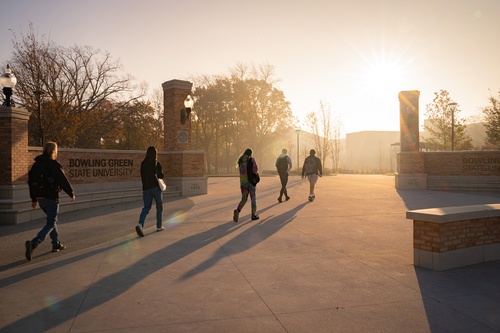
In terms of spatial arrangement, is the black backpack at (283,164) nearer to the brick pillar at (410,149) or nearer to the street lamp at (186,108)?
the street lamp at (186,108)

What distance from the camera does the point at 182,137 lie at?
15.9 metres

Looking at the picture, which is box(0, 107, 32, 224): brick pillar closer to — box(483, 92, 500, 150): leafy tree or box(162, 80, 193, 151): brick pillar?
box(162, 80, 193, 151): brick pillar

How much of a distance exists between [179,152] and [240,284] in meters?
12.0

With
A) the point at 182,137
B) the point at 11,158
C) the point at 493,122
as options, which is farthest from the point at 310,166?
the point at 493,122

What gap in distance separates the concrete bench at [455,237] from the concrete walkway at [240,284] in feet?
0.69

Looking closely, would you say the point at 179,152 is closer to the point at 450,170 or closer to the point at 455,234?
the point at 455,234

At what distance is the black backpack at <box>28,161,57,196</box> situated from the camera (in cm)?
571

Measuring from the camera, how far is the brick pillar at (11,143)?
9.57m

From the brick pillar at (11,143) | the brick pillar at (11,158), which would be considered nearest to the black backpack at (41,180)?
the brick pillar at (11,158)

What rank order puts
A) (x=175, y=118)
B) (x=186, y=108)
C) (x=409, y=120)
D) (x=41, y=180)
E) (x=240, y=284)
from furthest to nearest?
(x=409, y=120), (x=186, y=108), (x=175, y=118), (x=41, y=180), (x=240, y=284)

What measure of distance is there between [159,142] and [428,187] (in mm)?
29436

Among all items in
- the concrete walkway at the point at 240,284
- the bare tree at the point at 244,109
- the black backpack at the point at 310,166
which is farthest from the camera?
the bare tree at the point at 244,109

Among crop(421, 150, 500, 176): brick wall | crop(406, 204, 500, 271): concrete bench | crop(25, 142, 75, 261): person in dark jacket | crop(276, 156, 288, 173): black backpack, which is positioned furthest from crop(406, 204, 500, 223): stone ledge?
crop(421, 150, 500, 176): brick wall

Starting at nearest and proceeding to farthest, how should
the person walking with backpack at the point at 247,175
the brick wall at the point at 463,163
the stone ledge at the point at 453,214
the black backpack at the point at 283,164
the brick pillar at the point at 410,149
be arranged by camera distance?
the stone ledge at the point at 453,214, the person walking with backpack at the point at 247,175, the black backpack at the point at 283,164, the brick wall at the point at 463,163, the brick pillar at the point at 410,149
